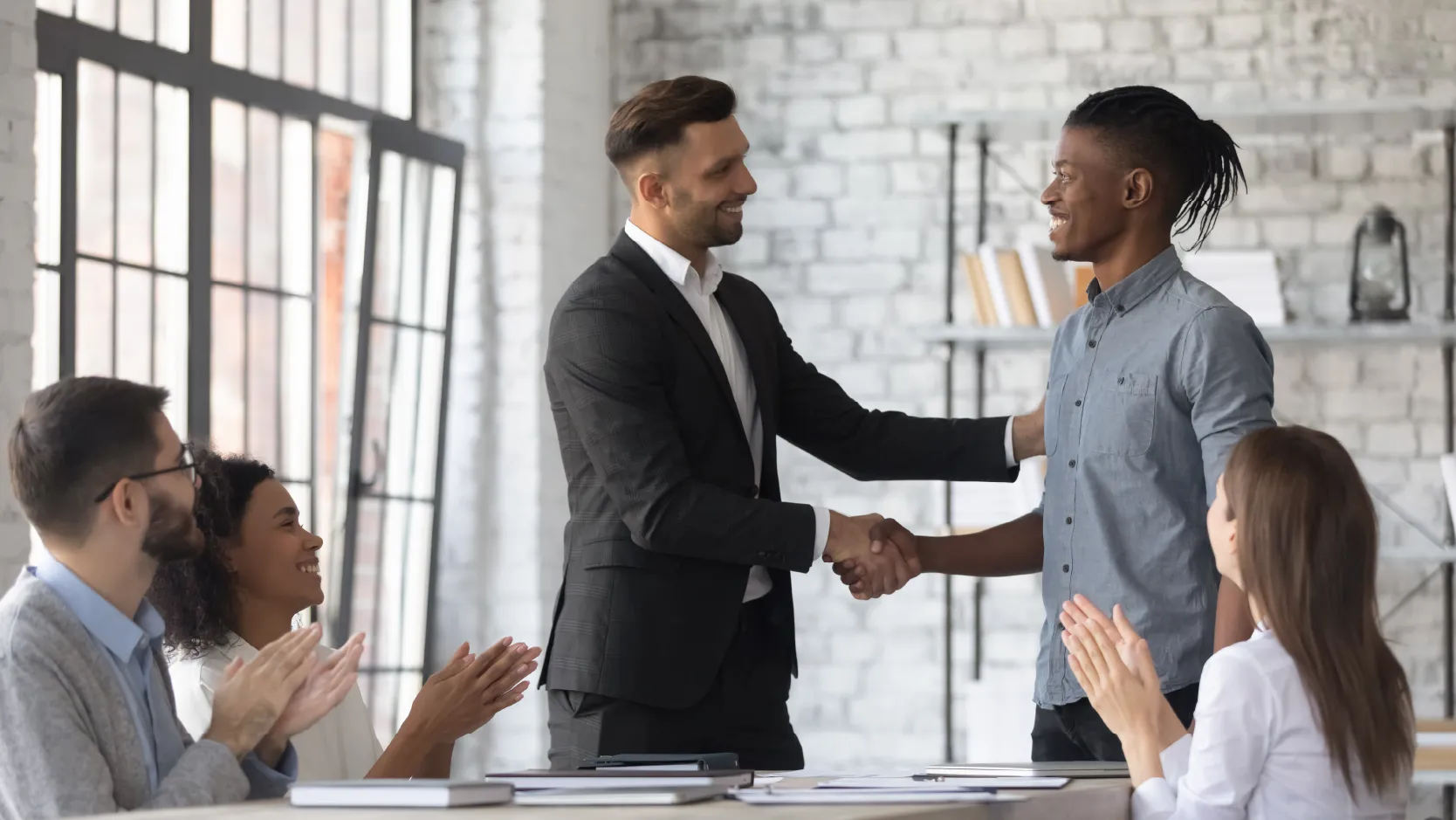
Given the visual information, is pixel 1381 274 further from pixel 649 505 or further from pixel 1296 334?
pixel 649 505

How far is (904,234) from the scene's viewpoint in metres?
5.33

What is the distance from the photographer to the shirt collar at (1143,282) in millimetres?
2535

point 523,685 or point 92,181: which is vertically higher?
point 92,181

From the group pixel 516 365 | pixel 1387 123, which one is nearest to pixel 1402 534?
pixel 1387 123

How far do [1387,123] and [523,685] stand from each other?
11.0 feet

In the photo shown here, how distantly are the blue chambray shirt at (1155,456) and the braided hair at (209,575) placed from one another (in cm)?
116

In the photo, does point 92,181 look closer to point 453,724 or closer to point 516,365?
point 516,365

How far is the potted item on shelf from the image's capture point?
471cm

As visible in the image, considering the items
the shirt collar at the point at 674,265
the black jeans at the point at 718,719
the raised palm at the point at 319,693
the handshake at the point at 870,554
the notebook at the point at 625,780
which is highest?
the shirt collar at the point at 674,265

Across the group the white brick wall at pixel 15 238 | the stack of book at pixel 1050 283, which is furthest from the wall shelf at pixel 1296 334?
the white brick wall at pixel 15 238

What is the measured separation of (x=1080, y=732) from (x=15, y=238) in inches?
90.1

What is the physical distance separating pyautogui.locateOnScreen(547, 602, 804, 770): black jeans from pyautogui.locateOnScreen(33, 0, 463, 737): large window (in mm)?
1539

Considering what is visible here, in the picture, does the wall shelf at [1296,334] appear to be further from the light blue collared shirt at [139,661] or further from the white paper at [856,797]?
the light blue collared shirt at [139,661]

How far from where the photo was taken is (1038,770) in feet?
6.84
